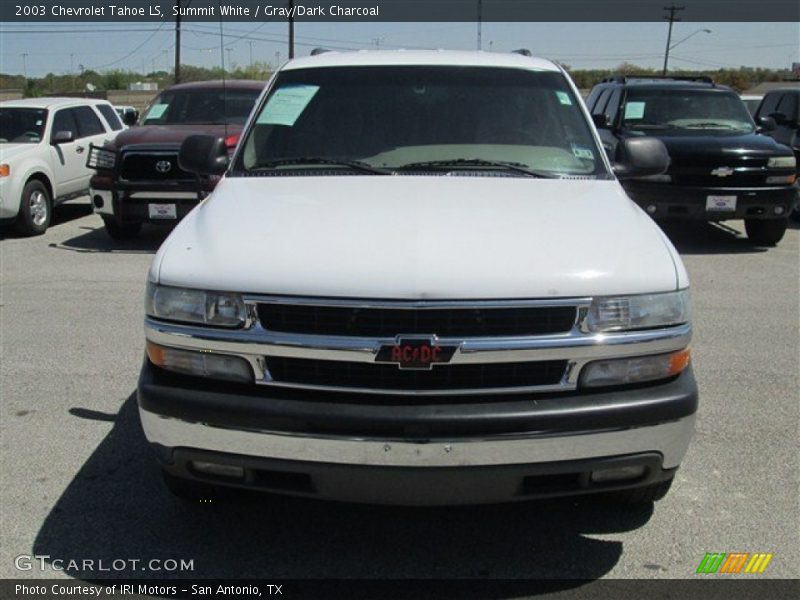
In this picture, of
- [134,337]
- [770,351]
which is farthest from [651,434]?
[134,337]

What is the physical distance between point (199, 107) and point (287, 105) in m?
6.82

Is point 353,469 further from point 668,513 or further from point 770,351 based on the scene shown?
point 770,351

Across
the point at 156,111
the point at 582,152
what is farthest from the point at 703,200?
the point at 156,111

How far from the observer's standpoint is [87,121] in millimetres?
12375

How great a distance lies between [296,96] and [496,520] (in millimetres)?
2391

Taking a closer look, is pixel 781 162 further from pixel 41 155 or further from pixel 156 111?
pixel 41 155

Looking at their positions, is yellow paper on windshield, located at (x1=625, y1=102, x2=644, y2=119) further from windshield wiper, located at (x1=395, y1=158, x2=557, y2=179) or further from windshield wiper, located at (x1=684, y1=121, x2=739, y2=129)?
windshield wiper, located at (x1=395, y1=158, x2=557, y2=179)

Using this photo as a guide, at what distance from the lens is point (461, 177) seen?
3.79 m

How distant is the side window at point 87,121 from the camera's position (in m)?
12.1

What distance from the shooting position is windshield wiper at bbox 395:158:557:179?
390cm

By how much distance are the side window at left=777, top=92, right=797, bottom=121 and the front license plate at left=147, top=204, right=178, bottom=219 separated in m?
9.08

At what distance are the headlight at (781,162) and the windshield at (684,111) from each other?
A: 0.95 meters

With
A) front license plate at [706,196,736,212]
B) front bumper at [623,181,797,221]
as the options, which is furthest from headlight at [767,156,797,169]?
front license plate at [706,196,736,212]

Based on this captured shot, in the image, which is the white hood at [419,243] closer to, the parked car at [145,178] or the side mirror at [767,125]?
the parked car at [145,178]
